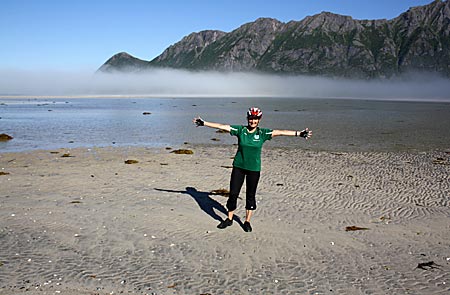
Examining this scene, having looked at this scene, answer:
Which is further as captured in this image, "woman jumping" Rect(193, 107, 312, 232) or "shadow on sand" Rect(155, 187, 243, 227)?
"shadow on sand" Rect(155, 187, 243, 227)

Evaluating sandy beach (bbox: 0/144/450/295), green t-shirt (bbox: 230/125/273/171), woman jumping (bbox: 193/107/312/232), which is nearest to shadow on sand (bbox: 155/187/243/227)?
sandy beach (bbox: 0/144/450/295)

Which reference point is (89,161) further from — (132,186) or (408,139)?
(408,139)

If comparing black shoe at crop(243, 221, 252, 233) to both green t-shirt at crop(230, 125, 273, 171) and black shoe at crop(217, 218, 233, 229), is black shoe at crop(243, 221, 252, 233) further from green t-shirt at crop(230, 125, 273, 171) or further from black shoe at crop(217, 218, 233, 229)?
green t-shirt at crop(230, 125, 273, 171)

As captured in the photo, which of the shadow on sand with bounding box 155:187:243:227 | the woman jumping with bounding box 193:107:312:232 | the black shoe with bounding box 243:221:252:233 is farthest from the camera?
the shadow on sand with bounding box 155:187:243:227

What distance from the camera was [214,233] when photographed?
33.2ft

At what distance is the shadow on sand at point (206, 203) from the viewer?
38.4 ft

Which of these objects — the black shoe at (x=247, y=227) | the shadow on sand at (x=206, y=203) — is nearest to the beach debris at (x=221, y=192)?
the shadow on sand at (x=206, y=203)

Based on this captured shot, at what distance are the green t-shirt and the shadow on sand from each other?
1945mm

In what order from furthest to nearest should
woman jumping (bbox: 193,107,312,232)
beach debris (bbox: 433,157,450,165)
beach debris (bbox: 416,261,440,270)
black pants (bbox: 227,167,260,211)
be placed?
beach debris (bbox: 433,157,450,165)
black pants (bbox: 227,167,260,211)
woman jumping (bbox: 193,107,312,232)
beach debris (bbox: 416,261,440,270)

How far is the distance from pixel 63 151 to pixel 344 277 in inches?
812

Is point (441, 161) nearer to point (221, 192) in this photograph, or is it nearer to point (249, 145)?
point (221, 192)

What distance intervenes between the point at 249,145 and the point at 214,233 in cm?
230

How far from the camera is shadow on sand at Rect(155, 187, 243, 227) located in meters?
11.7

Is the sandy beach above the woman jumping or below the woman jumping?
below
